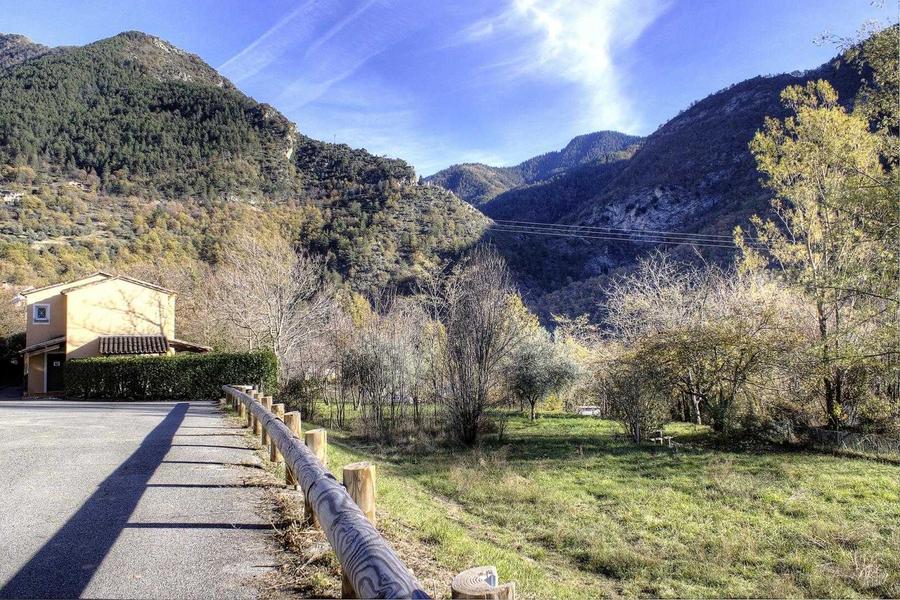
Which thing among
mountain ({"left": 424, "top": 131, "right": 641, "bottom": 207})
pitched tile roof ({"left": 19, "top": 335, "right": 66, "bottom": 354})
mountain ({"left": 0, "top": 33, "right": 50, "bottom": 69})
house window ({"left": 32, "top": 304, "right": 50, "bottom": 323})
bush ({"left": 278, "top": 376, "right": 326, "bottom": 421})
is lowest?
bush ({"left": 278, "top": 376, "right": 326, "bottom": 421})

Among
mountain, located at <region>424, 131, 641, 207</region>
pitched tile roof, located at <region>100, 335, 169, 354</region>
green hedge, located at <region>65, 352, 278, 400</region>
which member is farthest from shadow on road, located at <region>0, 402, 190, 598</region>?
mountain, located at <region>424, 131, 641, 207</region>

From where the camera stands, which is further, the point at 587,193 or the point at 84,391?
the point at 587,193

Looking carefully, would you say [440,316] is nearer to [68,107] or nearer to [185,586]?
[185,586]

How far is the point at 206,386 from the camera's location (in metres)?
22.0

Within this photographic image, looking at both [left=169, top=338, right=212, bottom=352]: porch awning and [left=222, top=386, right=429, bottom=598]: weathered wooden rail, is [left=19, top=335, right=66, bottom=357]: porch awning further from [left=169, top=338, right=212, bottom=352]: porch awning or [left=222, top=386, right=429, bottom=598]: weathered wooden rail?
[left=222, top=386, right=429, bottom=598]: weathered wooden rail

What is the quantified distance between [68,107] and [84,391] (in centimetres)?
6235

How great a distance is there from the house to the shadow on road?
947 inches

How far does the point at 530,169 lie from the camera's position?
144 m

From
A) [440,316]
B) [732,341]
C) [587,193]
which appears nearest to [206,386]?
[440,316]

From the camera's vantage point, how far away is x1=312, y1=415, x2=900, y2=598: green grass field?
577 centimetres

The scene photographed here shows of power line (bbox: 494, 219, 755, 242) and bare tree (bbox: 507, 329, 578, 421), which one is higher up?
power line (bbox: 494, 219, 755, 242)

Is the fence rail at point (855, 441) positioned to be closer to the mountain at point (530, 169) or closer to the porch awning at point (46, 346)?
the porch awning at point (46, 346)

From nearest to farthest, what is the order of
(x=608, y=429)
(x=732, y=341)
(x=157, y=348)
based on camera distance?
(x=732, y=341) < (x=608, y=429) < (x=157, y=348)

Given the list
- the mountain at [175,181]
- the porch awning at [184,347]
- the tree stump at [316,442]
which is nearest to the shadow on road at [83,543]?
the tree stump at [316,442]
